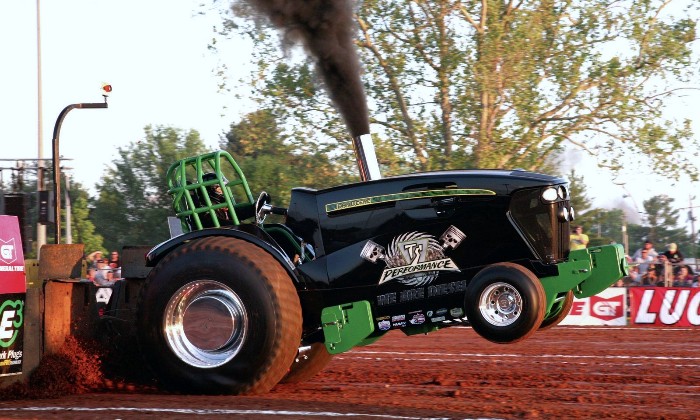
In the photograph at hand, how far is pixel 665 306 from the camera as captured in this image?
59.9 ft

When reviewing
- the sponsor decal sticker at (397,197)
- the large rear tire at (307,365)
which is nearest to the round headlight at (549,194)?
the sponsor decal sticker at (397,197)

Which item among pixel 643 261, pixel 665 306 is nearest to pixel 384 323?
pixel 665 306

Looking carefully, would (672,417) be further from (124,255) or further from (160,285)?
(124,255)

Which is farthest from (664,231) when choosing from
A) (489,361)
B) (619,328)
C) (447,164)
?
(489,361)

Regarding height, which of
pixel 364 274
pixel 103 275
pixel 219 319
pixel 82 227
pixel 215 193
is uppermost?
pixel 82 227

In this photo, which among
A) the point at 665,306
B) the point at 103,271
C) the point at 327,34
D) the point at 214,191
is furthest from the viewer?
the point at 103,271

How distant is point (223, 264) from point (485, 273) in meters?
1.95

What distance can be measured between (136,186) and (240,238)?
46.5m

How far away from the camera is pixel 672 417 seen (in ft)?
21.1

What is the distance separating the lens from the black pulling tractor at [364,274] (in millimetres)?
7141

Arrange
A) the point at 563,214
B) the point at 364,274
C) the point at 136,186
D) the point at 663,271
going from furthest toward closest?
the point at 136,186 < the point at 663,271 < the point at 364,274 < the point at 563,214

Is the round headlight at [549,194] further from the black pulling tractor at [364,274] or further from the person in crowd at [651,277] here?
the person in crowd at [651,277]

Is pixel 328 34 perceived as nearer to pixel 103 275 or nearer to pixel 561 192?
pixel 561 192

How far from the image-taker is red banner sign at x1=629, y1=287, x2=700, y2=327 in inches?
709
